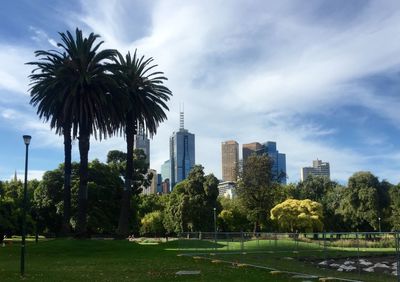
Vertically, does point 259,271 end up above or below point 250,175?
below

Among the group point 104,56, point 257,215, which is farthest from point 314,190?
point 104,56

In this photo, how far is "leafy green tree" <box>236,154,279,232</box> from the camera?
7681 centimetres

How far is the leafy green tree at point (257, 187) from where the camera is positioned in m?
76.8

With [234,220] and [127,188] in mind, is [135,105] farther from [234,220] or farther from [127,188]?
[234,220]

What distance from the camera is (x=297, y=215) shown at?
72500 millimetres

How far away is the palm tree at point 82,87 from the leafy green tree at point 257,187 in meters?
33.3

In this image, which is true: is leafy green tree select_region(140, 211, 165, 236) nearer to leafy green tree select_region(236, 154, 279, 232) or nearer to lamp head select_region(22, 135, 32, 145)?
leafy green tree select_region(236, 154, 279, 232)

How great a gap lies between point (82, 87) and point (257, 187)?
1493 inches

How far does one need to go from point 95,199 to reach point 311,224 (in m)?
31.1

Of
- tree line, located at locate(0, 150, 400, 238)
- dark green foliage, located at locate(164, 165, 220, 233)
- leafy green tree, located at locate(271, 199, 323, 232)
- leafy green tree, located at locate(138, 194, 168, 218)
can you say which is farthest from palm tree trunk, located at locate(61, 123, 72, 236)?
leafy green tree, located at locate(138, 194, 168, 218)

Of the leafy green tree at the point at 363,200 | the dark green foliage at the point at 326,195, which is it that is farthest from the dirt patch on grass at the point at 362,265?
the dark green foliage at the point at 326,195

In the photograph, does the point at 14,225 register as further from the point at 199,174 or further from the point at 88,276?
the point at 88,276

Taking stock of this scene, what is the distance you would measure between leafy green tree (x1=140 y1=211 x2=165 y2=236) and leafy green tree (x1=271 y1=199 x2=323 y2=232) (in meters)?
23.9

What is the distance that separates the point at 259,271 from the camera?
21.8 m
